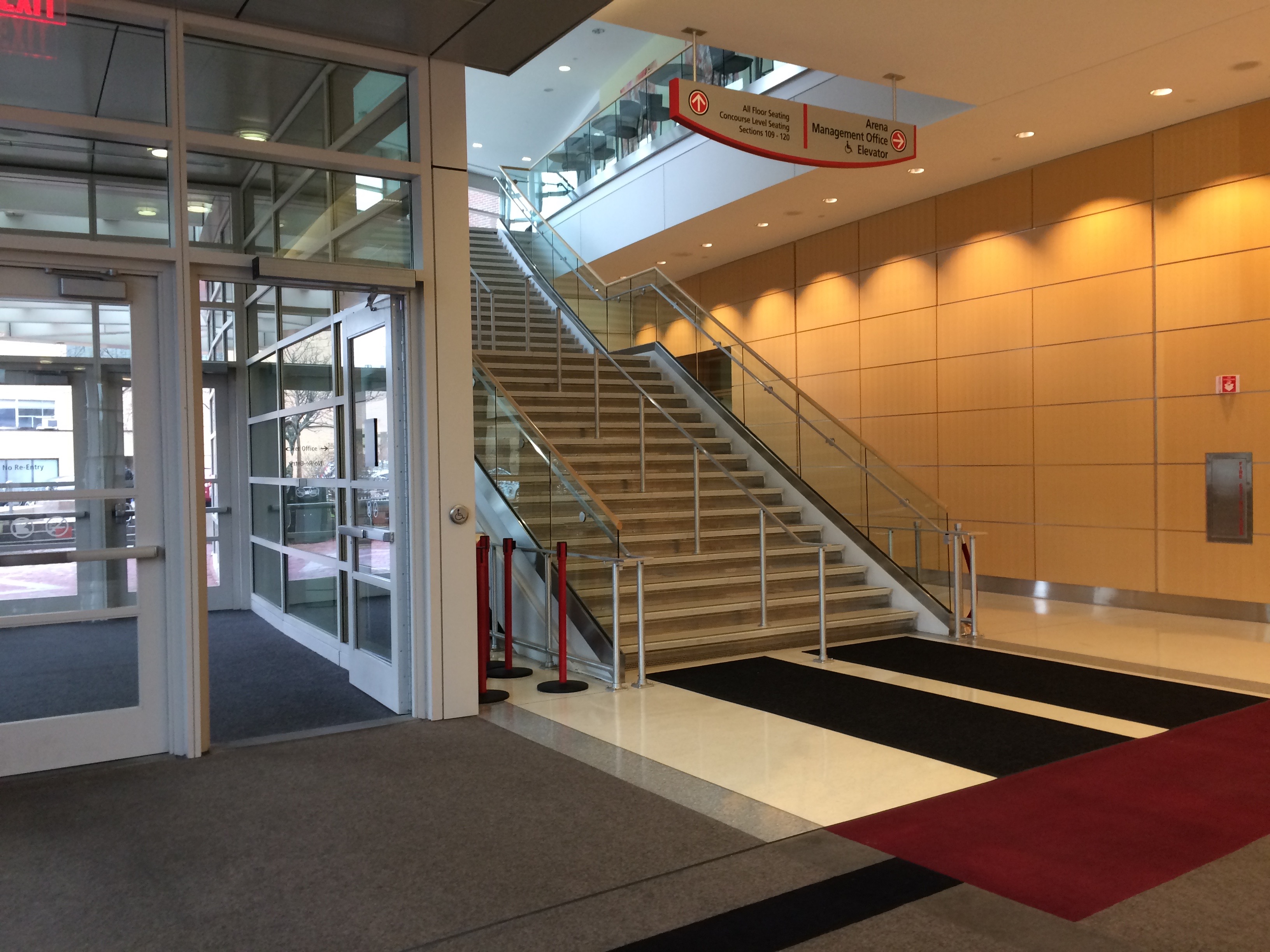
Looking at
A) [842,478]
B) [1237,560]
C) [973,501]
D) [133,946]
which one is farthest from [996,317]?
[133,946]

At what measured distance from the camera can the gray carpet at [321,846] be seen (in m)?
3.07

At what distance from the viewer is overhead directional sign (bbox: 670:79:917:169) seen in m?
6.16

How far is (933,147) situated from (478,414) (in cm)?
483

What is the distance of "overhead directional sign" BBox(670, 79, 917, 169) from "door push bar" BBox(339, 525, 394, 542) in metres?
2.94

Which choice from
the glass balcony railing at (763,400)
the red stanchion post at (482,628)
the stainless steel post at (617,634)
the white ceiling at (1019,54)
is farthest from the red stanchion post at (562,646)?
the white ceiling at (1019,54)

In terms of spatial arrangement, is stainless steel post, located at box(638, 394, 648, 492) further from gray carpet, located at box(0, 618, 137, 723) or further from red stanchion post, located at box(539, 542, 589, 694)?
gray carpet, located at box(0, 618, 137, 723)

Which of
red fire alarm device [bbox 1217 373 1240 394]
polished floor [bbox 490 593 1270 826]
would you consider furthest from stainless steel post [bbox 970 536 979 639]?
red fire alarm device [bbox 1217 373 1240 394]

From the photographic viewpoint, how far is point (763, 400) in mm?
10406

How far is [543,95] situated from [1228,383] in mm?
12372

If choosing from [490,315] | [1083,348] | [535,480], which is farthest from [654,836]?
[490,315]

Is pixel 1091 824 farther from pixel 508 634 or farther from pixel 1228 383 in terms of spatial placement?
pixel 1228 383

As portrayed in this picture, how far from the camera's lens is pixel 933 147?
9086 mm

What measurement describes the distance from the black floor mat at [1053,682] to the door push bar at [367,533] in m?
3.27

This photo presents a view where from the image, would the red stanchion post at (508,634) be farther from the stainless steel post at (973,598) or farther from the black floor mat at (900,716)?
the stainless steel post at (973,598)
